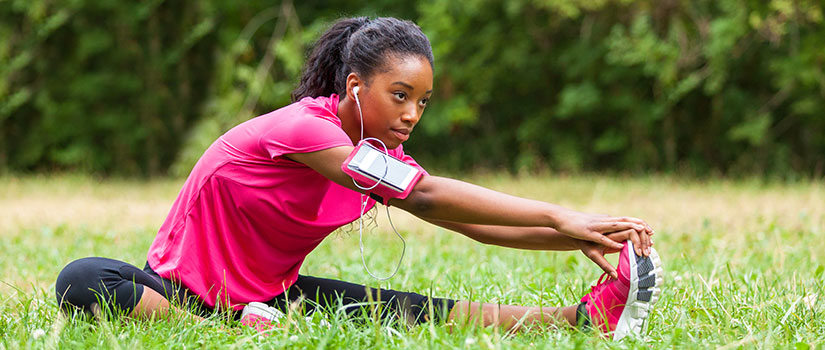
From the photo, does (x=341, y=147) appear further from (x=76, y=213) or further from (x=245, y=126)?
(x=76, y=213)

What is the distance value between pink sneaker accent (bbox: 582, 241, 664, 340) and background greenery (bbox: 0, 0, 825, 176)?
28.4 feet

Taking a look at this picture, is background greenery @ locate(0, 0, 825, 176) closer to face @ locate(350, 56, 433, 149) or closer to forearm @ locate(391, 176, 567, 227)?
face @ locate(350, 56, 433, 149)

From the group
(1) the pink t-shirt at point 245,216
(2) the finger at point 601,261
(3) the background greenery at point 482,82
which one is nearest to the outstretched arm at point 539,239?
(2) the finger at point 601,261

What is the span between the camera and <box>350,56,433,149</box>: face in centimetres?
245

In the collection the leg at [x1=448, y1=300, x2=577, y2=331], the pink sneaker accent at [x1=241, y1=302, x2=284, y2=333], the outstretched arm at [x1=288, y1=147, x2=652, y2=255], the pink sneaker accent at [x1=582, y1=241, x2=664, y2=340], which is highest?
the outstretched arm at [x1=288, y1=147, x2=652, y2=255]

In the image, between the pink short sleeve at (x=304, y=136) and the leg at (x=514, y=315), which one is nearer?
the pink short sleeve at (x=304, y=136)

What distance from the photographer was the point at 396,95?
2.46m

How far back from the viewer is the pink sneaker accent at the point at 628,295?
2.27m

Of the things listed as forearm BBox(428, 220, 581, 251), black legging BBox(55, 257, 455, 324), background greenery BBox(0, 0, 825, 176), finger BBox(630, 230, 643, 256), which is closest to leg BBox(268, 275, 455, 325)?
black legging BBox(55, 257, 455, 324)

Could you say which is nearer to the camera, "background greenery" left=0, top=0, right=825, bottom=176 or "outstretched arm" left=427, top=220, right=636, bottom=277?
"outstretched arm" left=427, top=220, right=636, bottom=277

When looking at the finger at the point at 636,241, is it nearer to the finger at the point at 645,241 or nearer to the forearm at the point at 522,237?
the finger at the point at 645,241

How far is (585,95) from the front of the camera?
1248 centimetres

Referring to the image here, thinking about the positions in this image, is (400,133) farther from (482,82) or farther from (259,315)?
(482,82)

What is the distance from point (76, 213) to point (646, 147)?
878cm
